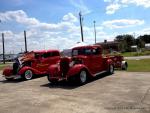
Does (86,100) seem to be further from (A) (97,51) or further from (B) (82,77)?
(A) (97,51)

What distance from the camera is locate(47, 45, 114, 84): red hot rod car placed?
45.6 ft

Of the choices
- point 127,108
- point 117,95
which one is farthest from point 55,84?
point 127,108

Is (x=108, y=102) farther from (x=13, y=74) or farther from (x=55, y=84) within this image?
(x=13, y=74)

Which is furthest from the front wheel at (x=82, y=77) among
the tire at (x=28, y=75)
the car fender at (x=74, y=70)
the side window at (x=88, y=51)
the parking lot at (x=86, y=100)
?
the tire at (x=28, y=75)

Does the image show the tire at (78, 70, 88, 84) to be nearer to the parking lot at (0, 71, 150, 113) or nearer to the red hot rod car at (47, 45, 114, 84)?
the red hot rod car at (47, 45, 114, 84)

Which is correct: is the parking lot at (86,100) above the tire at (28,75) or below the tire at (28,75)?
below

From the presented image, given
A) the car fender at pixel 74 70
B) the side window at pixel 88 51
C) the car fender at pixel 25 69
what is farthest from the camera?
the car fender at pixel 25 69

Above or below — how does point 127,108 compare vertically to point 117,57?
below

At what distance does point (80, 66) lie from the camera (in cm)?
1409

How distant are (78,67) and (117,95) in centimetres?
386

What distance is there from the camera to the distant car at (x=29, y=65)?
1808 centimetres

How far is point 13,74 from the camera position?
1842cm

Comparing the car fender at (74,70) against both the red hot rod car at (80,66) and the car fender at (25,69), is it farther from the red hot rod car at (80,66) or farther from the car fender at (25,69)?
the car fender at (25,69)

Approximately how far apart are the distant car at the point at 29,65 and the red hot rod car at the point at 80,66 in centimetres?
346
